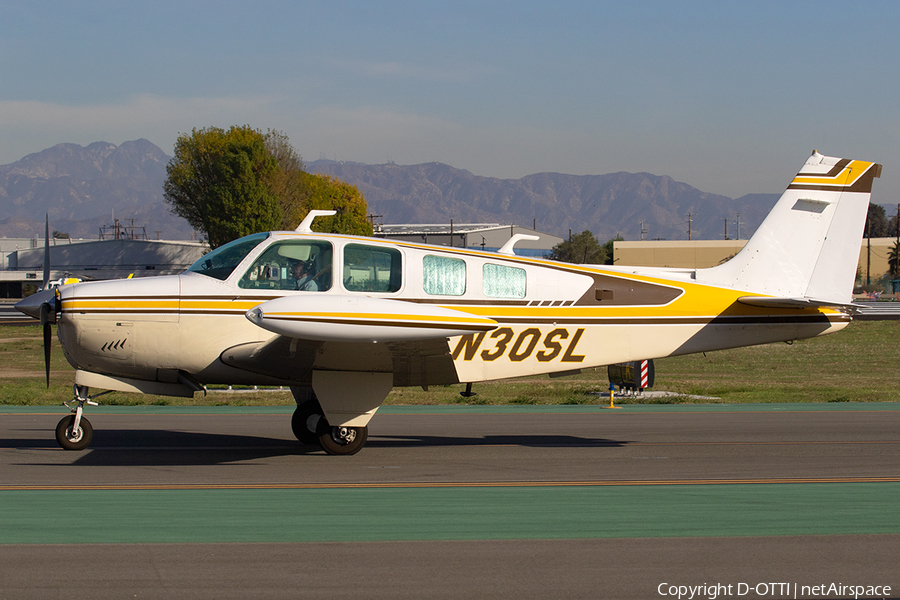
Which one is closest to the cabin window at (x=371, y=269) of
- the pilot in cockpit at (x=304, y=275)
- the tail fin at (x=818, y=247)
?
→ the pilot in cockpit at (x=304, y=275)

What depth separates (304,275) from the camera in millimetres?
9414

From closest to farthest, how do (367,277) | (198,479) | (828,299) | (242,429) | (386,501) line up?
(386,501) < (198,479) < (367,277) < (828,299) < (242,429)

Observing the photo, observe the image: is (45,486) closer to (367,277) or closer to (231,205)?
(367,277)

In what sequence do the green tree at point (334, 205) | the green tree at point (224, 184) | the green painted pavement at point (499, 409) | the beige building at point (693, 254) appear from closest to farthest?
the green painted pavement at point (499, 409) → the green tree at point (224, 184) → the green tree at point (334, 205) → the beige building at point (693, 254)

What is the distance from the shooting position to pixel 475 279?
9.90 m

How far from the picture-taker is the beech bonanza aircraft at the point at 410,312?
9172mm

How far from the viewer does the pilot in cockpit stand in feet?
30.8

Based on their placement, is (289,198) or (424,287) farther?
(289,198)

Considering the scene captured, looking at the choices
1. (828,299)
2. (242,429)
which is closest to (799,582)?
(828,299)

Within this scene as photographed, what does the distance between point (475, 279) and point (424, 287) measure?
26.4 inches

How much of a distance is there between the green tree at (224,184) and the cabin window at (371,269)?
159 ft

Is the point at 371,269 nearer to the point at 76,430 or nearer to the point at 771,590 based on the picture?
the point at 76,430

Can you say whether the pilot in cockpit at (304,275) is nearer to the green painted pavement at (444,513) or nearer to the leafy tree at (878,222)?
the green painted pavement at (444,513)

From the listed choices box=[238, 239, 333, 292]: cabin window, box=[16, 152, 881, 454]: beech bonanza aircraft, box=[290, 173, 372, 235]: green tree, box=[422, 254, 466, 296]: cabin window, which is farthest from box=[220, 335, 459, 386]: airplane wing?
box=[290, 173, 372, 235]: green tree
